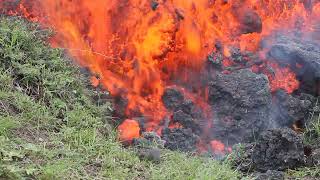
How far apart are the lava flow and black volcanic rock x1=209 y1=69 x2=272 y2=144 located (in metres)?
0.20

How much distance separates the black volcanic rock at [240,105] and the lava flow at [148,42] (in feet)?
0.66

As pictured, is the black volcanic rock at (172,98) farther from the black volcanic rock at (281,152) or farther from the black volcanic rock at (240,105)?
the black volcanic rock at (281,152)

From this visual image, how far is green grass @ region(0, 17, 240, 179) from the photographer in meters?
4.29

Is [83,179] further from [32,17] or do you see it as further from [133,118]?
[32,17]

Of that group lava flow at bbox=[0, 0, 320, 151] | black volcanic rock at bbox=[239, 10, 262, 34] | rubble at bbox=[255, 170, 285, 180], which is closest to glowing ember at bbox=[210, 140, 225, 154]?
lava flow at bbox=[0, 0, 320, 151]

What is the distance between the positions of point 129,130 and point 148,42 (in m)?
1.51

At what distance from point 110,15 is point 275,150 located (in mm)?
3256

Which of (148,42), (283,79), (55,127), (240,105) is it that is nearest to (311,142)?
(240,105)

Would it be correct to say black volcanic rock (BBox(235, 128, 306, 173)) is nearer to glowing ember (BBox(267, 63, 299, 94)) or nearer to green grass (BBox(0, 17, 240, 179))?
green grass (BBox(0, 17, 240, 179))

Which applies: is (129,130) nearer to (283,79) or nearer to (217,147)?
(217,147)

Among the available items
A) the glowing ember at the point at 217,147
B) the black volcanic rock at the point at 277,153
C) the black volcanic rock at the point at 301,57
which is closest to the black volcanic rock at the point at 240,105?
the glowing ember at the point at 217,147

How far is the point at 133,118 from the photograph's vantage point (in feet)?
20.4

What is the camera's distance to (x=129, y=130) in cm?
592

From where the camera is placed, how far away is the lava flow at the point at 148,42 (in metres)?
6.34
